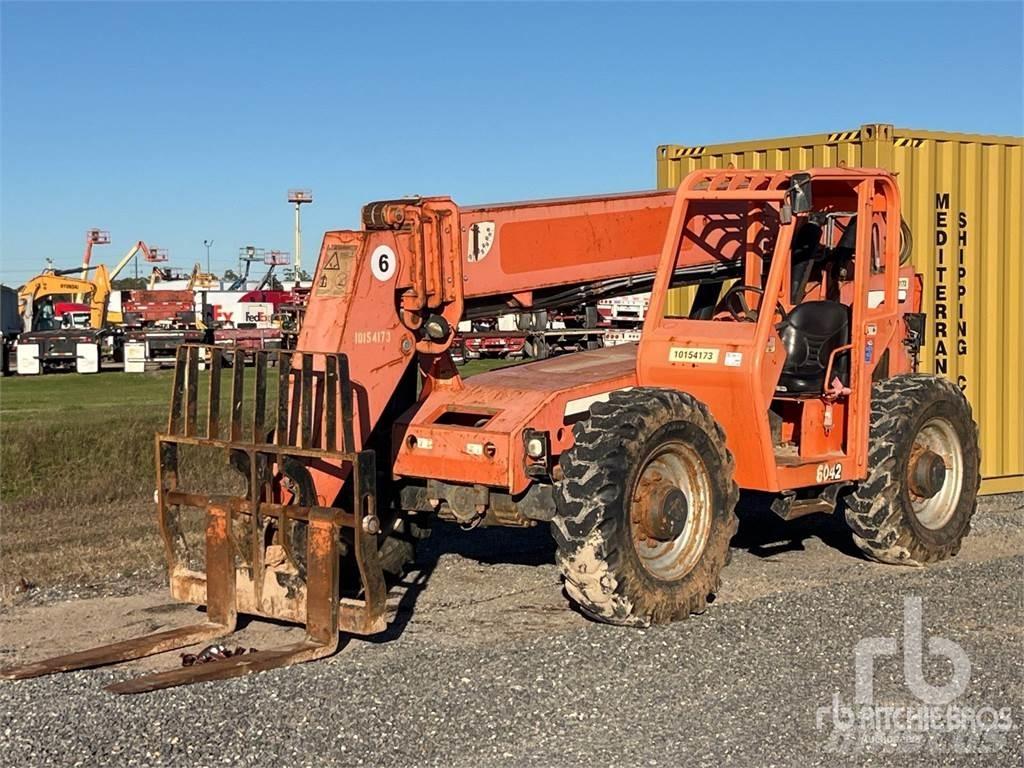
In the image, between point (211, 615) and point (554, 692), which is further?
point (211, 615)

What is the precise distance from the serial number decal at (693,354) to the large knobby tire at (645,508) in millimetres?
416

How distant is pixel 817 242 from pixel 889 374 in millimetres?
1228

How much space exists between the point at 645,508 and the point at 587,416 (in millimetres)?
826

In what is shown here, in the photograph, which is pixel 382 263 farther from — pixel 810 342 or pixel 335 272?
pixel 810 342

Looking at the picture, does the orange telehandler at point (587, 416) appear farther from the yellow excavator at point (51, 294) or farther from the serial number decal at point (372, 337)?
the yellow excavator at point (51, 294)

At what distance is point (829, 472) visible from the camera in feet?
30.0

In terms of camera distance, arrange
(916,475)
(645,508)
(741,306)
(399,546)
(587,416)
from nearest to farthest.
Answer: (645,508)
(587,416)
(399,546)
(741,306)
(916,475)

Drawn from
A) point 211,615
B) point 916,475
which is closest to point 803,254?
point 916,475

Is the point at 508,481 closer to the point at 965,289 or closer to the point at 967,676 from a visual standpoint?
the point at 967,676

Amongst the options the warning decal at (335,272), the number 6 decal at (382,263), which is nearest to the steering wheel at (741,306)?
the number 6 decal at (382,263)

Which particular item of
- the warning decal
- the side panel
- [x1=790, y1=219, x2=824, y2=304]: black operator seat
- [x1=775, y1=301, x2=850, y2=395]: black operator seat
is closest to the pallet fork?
the warning decal

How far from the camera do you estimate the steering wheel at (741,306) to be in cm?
909

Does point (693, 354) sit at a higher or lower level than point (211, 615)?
higher

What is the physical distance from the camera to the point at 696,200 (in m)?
9.30
